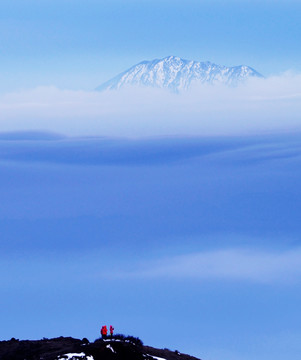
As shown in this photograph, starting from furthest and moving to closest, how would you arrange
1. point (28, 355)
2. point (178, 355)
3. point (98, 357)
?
1. point (178, 355)
2. point (28, 355)
3. point (98, 357)

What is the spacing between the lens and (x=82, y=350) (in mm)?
63125

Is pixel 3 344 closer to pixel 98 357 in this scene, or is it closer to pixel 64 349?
pixel 64 349

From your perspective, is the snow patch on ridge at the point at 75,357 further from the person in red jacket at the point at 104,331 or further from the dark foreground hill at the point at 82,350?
the person in red jacket at the point at 104,331

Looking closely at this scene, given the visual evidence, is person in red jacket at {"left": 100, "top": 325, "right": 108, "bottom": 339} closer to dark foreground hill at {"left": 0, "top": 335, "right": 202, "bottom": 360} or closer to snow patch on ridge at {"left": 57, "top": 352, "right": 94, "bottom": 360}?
dark foreground hill at {"left": 0, "top": 335, "right": 202, "bottom": 360}

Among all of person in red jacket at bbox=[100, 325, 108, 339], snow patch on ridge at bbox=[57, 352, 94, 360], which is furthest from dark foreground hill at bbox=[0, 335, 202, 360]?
person in red jacket at bbox=[100, 325, 108, 339]

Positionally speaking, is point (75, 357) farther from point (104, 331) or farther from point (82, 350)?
point (104, 331)

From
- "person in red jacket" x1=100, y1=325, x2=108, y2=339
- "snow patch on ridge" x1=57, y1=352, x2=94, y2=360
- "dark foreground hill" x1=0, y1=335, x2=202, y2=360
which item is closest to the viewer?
"snow patch on ridge" x1=57, y1=352, x2=94, y2=360

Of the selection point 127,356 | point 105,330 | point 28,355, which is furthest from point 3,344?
point 127,356

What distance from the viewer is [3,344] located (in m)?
72.6

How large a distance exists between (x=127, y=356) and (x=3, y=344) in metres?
18.3

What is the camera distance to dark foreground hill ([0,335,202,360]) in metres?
61.8

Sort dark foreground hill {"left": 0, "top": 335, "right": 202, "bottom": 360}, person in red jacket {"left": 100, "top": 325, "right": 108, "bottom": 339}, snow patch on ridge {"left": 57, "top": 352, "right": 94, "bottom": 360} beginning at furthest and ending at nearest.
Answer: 1. person in red jacket {"left": 100, "top": 325, "right": 108, "bottom": 339}
2. dark foreground hill {"left": 0, "top": 335, "right": 202, "bottom": 360}
3. snow patch on ridge {"left": 57, "top": 352, "right": 94, "bottom": 360}

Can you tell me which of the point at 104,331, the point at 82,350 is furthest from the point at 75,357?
the point at 104,331

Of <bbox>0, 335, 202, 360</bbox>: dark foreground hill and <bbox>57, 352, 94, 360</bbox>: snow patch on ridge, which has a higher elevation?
<bbox>0, 335, 202, 360</bbox>: dark foreground hill
